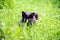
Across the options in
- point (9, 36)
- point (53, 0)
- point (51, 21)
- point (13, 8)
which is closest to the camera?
point (9, 36)

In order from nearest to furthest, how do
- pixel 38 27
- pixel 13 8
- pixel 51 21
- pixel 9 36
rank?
1. pixel 9 36
2. pixel 38 27
3. pixel 51 21
4. pixel 13 8

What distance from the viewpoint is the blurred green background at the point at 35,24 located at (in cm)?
349

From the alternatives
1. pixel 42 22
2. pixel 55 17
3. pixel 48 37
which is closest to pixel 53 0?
pixel 55 17

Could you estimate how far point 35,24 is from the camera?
382 cm

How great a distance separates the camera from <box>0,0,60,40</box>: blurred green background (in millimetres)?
3488

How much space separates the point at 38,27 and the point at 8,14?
655 millimetres

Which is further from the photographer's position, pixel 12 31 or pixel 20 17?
pixel 20 17

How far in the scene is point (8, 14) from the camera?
4.14m

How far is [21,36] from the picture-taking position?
3.45 m

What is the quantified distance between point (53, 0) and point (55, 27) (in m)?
1.39

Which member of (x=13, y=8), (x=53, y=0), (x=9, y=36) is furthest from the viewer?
(x=53, y=0)

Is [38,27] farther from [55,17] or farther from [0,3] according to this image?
[0,3]

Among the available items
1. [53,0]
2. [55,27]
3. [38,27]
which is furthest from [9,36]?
[53,0]

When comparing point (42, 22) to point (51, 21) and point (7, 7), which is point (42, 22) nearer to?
point (51, 21)
